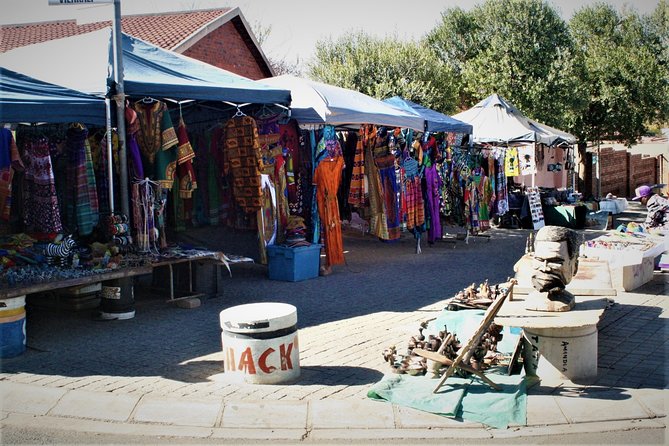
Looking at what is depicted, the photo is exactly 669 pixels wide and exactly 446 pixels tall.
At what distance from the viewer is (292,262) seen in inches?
389

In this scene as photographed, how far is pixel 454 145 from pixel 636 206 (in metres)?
15.0

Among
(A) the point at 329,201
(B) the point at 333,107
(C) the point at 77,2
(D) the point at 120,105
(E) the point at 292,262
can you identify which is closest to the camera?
(C) the point at 77,2

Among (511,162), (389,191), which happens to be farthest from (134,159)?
(511,162)

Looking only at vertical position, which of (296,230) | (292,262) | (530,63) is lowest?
(292,262)

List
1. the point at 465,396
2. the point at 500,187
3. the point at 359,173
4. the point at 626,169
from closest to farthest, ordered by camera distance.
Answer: the point at 465,396
the point at 359,173
the point at 500,187
the point at 626,169

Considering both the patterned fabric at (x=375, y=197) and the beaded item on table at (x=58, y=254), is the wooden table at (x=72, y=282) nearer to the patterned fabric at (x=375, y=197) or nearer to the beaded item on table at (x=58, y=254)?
the beaded item on table at (x=58, y=254)

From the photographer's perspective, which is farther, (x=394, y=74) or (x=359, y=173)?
(x=394, y=74)

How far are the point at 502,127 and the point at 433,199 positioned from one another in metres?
5.48

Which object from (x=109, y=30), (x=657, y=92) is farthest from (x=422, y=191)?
(x=657, y=92)

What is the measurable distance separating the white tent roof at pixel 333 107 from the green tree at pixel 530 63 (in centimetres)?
1504

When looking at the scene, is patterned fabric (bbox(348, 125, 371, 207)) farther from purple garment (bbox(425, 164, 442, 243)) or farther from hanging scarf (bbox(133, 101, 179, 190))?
hanging scarf (bbox(133, 101, 179, 190))

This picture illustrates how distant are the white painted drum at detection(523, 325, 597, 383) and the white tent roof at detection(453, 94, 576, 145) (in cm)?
1196

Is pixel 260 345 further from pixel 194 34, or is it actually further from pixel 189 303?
pixel 194 34

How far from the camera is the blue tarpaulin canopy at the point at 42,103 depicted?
676cm
